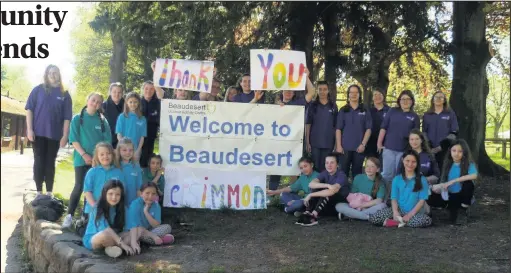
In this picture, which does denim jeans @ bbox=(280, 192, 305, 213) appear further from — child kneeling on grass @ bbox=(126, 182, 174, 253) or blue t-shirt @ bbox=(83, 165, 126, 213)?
blue t-shirt @ bbox=(83, 165, 126, 213)

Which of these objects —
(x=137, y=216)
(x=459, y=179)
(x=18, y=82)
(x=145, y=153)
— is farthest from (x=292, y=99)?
(x=18, y=82)

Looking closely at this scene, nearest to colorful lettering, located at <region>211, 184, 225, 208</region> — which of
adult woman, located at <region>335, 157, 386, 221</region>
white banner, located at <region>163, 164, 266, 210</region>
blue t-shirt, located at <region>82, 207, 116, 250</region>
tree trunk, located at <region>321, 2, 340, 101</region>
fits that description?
white banner, located at <region>163, 164, 266, 210</region>

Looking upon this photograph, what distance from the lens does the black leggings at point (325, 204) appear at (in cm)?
671

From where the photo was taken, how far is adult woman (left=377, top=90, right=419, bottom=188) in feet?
23.7

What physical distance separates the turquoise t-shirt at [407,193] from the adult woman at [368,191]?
0.27m

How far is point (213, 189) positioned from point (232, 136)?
80cm

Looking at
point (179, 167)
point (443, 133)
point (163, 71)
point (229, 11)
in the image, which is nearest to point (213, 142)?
point (179, 167)

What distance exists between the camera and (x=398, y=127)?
23.7 feet

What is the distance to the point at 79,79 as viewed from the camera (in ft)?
141

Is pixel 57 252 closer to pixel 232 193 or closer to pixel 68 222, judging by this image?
pixel 68 222

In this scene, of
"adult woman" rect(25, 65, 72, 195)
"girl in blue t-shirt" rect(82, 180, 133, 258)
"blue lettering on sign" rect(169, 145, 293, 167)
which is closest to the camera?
"girl in blue t-shirt" rect(82, 180, 133, 258)

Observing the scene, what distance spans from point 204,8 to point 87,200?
5.94m

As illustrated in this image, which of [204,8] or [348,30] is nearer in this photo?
[204,8]

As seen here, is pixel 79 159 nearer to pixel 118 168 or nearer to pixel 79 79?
pixel 118 168
